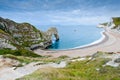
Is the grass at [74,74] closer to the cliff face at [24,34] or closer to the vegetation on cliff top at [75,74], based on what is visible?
the vegetation on cliff top at [75,74]

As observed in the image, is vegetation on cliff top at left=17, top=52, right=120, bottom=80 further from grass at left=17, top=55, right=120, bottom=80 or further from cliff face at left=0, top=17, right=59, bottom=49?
cliff face at left=0, top=17, right=59, bottom=49

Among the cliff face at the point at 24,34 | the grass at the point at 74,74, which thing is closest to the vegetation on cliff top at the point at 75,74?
the grass at the point at 74,74

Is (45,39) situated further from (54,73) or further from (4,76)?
(54,73)

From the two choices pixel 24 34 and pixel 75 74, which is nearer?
pixel 75 74

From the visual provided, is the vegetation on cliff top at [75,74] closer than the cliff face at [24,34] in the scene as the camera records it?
Yes

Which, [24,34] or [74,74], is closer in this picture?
[74,74]

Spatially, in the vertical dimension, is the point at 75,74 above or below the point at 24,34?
above

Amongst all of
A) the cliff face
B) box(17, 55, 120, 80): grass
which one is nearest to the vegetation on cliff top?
box(17, 55, 120, 80): grass

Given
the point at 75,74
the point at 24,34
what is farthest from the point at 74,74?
the point at 24,34

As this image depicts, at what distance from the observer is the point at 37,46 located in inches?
5266

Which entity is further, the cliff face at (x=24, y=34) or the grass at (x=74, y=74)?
the cliff face at (x=24, y=34)

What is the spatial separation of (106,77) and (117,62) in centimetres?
667

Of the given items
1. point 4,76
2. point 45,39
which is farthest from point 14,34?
point 4,76

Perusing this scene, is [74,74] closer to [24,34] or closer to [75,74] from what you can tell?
[75,74]
